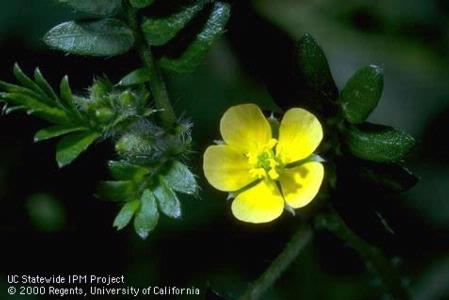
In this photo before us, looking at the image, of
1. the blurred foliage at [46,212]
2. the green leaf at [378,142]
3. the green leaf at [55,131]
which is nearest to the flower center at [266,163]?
the green leaf at [378,142]

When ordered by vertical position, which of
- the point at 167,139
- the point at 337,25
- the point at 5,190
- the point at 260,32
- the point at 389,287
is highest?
the point at 260,32

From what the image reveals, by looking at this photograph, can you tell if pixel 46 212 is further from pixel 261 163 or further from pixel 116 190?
pixel 261 163

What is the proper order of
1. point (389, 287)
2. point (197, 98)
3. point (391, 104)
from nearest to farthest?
point (389, 287) < point (197, 98) < point (391, 104)

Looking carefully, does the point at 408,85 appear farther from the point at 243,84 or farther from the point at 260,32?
the point at 260,32

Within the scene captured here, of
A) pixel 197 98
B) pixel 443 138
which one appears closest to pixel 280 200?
pixel 197 98

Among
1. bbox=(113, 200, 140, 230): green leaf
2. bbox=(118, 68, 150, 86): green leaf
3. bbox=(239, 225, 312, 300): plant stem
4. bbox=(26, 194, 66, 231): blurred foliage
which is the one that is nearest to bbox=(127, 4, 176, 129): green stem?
bbox=(118, 68, 150, 86): green leaf

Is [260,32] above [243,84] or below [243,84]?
above

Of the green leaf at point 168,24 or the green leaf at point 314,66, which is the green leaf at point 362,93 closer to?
the green leaf at point 314,66
